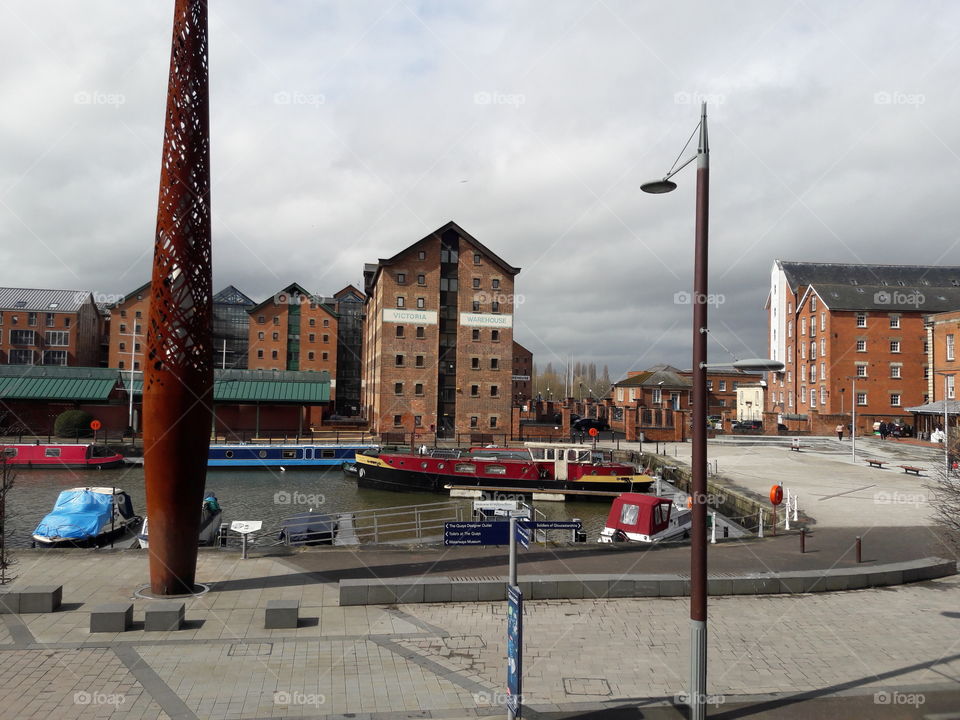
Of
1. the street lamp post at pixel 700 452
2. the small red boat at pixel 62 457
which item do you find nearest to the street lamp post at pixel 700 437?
the street lamp post at pixel 700 452

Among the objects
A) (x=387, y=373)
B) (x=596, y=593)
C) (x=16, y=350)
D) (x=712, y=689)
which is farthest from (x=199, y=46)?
(x=16, y=350)

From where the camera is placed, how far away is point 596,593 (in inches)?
472

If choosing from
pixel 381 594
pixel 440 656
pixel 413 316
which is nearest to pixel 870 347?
pixel 413 316

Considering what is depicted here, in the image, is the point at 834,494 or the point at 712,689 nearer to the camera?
the point at 712,689

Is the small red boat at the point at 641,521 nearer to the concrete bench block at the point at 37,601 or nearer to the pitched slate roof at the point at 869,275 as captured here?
the concrete bench block at the point at 37,601

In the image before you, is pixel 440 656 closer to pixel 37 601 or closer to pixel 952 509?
pixel 37 601

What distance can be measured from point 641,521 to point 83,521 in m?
17.0

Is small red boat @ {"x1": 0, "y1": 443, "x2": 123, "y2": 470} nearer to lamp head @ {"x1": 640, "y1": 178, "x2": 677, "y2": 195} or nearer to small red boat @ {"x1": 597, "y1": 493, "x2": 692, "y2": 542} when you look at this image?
small red boat @ {"x1": 597, "y1": 493, "x2": 692, "y2": 542}

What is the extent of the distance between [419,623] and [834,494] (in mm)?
22147

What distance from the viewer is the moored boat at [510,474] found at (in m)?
35.3

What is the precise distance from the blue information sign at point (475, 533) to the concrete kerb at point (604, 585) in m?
2.37

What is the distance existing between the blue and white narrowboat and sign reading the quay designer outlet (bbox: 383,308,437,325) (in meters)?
12.6

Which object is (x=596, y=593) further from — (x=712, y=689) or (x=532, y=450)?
(x=532, y=450)

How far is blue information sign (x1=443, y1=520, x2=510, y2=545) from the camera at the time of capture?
49.7 feet
